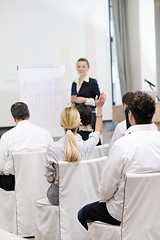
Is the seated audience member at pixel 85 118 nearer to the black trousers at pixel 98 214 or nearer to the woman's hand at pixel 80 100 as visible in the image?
the black trousers at pixel 98 214

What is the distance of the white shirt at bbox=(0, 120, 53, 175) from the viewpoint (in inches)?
157

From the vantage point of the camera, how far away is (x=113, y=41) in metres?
6.59

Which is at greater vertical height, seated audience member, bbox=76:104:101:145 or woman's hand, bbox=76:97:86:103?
woman's hand, bbox=76:97:86:103

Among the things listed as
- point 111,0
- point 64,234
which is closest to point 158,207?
point 64,234

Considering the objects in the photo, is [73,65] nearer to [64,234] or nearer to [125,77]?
[125,77]

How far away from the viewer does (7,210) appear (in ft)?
13.5

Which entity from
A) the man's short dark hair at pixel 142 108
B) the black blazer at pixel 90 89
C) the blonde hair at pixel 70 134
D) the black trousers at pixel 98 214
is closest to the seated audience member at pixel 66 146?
the blonde hair at pixel 70 134

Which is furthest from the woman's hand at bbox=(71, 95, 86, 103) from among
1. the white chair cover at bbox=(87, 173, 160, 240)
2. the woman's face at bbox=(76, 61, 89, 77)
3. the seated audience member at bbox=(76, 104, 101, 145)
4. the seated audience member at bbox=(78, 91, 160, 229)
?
the white chair cover at bbox=(87, 173, 160, 240)

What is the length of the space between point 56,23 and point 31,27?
14.7 inches

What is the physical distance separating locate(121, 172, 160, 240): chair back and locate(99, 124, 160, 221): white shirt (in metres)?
0.11

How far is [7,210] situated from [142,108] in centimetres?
197

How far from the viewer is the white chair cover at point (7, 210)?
4078 millimetres

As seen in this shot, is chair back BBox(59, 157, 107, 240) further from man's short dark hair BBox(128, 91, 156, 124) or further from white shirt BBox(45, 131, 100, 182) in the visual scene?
man's short dark hair BBox(128, 91, 156, 124)

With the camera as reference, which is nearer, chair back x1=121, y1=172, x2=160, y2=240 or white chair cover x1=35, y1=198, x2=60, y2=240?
chair back x1=121, y1=172, x2=160, y2=240
